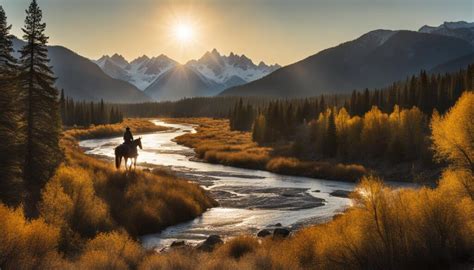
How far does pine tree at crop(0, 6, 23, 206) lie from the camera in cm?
2189

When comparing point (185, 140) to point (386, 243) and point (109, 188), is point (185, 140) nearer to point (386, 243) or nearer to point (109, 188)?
point (109, 188)

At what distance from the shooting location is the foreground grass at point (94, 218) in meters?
14.4

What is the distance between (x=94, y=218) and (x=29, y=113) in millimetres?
8490

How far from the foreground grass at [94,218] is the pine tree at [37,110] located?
1.28 meters

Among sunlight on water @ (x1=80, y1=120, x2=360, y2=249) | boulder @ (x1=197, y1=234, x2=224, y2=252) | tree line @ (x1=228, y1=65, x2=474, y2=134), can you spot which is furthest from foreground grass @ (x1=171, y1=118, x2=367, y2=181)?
boulder @ (x1=197, y1=234, x2=224, y2=252)

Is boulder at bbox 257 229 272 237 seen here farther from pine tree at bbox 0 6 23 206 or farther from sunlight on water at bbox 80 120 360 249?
pine tree at bbox 0 6 23 206

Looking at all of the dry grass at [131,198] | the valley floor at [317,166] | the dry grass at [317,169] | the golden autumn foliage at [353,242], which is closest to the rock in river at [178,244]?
the dry grass at [131,198]

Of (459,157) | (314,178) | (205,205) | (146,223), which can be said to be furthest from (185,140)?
(459,157)

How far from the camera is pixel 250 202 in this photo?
37.3m

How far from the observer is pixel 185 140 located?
10100 centimetres

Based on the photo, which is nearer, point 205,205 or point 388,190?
point 388,190

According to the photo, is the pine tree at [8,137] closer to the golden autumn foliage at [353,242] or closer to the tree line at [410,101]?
the golden autumn foliage at [353,242]

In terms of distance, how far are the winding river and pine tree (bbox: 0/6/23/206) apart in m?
6.81

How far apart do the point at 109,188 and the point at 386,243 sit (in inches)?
774
